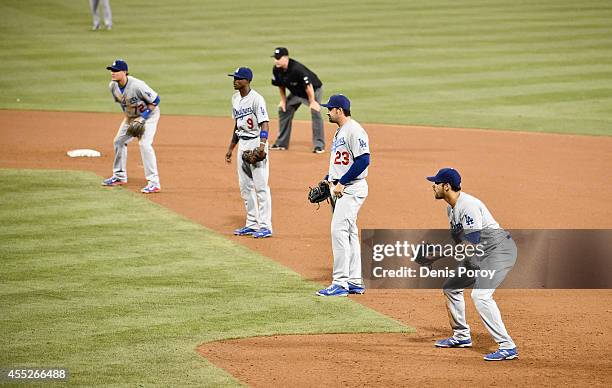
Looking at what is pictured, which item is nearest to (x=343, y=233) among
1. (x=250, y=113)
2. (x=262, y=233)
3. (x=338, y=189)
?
(x=338, y=189)

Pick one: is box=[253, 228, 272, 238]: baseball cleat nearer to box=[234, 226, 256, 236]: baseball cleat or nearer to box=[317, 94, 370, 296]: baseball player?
box=[234, 226, 256, 236]: baseball cleat

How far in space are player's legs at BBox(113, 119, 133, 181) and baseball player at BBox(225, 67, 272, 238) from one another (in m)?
3.14

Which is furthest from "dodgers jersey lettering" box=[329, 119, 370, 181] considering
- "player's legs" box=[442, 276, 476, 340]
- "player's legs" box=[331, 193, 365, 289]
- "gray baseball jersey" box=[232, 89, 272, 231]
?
"gray baseball jersey" box=[232, 89, 272, 231]

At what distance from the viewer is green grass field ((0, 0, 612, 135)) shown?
84.7ft

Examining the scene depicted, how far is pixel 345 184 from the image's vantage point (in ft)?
38.0

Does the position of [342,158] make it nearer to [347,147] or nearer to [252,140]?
[347,147]

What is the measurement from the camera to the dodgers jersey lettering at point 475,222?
31.2 ft

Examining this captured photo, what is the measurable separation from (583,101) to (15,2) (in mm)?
25762

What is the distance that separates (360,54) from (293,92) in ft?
43.0

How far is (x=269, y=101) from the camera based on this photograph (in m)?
26.4

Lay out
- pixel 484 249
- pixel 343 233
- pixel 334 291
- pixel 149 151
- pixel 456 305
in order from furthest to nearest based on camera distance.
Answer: pixel 149 151, pixel 334 291, pixel 343 233, pixel 456 305, pixel 484 249

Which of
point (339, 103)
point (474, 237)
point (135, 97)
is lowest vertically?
point (474, 237)

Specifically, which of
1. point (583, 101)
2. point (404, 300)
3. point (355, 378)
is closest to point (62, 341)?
point (355, 378)

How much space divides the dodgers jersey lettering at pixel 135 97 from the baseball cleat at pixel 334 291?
240 inches
